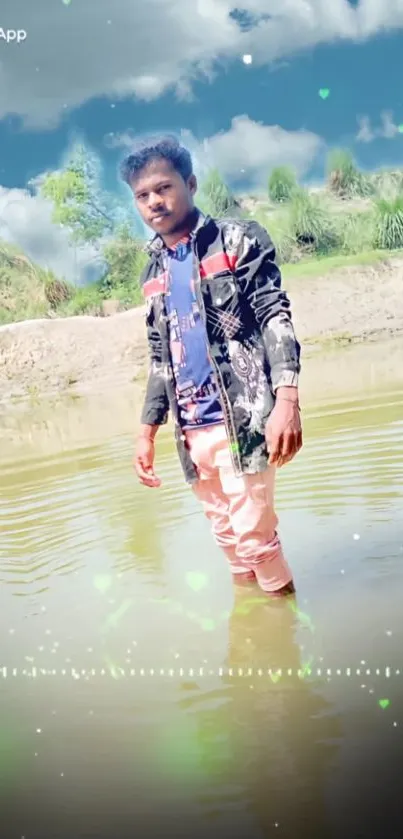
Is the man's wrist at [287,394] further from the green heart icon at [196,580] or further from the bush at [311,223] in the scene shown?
the bush at [311,223]

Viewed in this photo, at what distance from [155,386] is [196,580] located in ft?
1.14

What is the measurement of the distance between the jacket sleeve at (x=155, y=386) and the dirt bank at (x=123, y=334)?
1090 mm

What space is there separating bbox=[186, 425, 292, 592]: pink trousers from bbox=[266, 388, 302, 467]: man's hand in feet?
0.29

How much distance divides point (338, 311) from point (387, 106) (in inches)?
39.2

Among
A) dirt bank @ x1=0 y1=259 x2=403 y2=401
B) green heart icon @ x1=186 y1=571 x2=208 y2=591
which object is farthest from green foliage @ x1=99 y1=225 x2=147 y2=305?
green heart icon @ x1=186 y1=571 x2=208 y2=591

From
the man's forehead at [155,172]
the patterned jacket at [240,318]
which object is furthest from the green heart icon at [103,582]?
the man's forehead at [155,172]

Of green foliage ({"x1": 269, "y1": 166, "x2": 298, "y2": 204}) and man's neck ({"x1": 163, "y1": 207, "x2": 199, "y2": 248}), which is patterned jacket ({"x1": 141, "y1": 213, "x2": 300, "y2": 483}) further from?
green foliage ({"x1": 269, "y1": 166, "x2": 298, "y2": 204})

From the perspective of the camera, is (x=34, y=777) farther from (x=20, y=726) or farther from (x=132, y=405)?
(x=132, y=405)

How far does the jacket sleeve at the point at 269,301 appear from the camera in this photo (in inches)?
48.9

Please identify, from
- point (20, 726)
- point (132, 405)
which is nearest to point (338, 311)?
point (132, 405)

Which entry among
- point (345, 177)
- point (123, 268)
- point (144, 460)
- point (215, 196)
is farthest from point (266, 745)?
point (345, 177)

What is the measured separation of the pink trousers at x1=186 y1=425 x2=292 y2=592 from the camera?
1324 mm

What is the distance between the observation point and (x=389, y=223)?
8.09 feet

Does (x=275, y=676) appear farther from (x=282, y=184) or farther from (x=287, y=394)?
(x=282, y=184)
